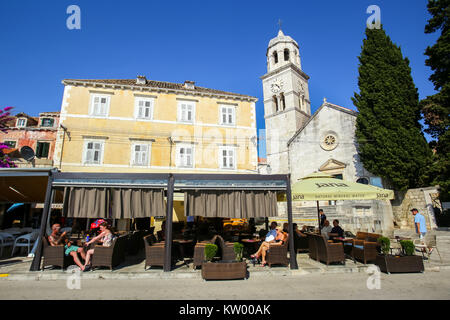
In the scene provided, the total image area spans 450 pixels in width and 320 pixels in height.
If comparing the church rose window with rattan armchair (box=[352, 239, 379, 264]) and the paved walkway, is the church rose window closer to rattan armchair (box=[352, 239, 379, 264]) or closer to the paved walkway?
the paved walkway

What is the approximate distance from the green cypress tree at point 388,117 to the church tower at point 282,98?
8414mm

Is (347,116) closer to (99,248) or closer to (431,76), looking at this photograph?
(431,76)

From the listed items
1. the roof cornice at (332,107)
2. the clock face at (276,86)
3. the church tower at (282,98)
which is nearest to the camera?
the roof cornice at (332,107)

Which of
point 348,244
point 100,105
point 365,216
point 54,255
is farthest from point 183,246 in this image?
point 365,216

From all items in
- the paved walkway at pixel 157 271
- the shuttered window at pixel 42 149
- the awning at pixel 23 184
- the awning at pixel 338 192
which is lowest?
the paved walkway at pixel 157 271

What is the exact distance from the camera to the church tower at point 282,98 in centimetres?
2919

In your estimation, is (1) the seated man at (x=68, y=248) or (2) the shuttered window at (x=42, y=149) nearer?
(1) the seated man at (x=68, y=248)

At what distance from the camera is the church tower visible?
29.2 meters

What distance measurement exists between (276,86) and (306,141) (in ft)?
29.7

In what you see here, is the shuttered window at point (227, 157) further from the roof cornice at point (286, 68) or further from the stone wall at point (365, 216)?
the roof cornice at point (286, 68)

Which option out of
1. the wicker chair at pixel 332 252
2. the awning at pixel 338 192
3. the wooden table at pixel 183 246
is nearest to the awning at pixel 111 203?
the wooden table at pixel 183 246

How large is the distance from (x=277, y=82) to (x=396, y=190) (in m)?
18.9

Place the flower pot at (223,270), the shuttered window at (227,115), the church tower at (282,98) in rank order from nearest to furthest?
the flower pot at (223,270) → the shuttered window at (227,115) → the church tower at (282,98)

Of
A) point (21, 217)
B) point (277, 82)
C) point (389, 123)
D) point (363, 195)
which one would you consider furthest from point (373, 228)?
point (21, 217)
